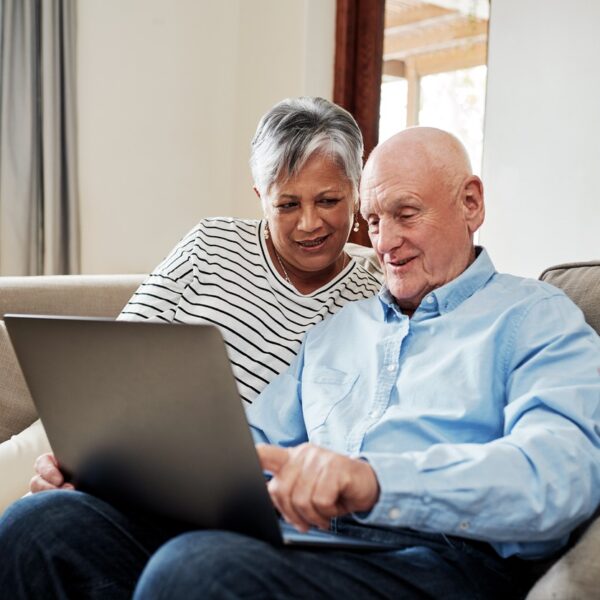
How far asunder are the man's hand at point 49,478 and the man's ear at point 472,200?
0.74m

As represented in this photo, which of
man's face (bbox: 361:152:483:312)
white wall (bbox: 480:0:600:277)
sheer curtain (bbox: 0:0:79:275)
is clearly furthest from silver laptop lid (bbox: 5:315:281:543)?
sheer curtain (bbox: 0:0:79:275)

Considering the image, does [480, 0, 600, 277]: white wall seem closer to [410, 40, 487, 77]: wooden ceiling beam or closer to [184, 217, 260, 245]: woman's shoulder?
[410, 40, 487, 77]: wooden ceiling beam

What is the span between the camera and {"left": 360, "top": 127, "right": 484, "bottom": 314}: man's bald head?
1456 mm

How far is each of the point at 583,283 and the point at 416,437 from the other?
1.37ft

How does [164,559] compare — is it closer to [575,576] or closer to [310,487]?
[310,487]

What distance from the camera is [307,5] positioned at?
373 centimetres

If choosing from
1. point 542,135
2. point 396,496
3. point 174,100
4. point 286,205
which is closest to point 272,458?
point 396,496

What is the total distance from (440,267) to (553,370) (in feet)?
1.06

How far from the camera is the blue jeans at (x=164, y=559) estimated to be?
985 millimetres

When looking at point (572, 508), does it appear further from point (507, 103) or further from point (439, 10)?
point (439, 10)

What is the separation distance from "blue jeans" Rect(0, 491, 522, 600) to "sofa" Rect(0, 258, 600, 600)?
0.11m

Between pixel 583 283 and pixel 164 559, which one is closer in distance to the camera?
pixel 164 559

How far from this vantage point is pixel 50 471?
4.42ft

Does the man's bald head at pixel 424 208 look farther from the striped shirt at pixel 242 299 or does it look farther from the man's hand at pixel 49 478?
the man's hand at pixel 49 478
